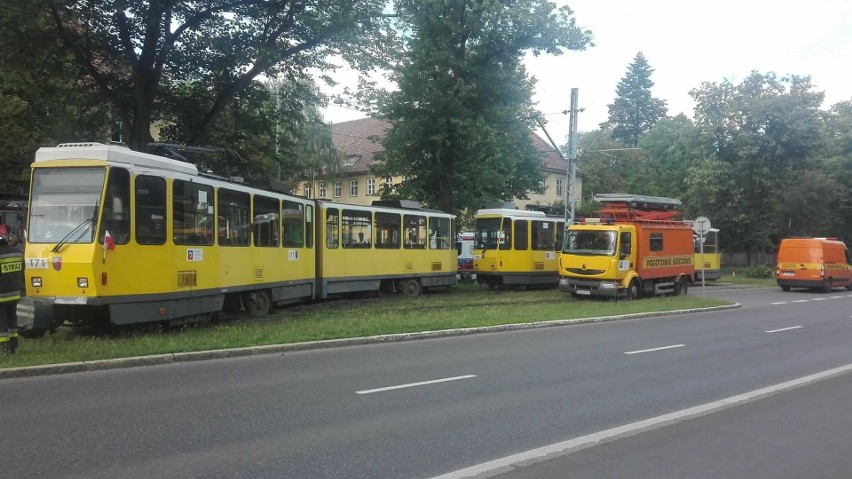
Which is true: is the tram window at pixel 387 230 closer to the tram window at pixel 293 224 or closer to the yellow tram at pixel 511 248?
the tram window at pixel 293 224

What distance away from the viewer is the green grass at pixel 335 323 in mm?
9883

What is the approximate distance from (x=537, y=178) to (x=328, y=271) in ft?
78.2

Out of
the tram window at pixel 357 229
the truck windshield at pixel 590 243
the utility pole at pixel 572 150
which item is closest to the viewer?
the tram window at pixel 357 229

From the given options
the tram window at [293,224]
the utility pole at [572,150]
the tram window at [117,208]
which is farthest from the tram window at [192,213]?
the utility pole at [572,150]

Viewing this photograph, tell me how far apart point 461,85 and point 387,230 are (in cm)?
659

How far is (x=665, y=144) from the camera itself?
71000 millimetres

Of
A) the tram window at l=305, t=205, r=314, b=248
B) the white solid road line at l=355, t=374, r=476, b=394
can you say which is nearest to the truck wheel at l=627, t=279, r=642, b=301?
the tram window at l=305, t=205, r=314, b=248

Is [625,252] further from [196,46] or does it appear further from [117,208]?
[117,208]

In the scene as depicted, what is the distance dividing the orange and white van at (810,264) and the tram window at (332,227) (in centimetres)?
2144

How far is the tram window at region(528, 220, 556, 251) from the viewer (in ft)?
85.9

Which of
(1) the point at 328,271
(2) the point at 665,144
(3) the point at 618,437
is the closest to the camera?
(3) the point at 618,437

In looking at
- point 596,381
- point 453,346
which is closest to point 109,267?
point 453,346

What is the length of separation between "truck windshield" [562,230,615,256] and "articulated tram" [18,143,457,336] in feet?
32.5

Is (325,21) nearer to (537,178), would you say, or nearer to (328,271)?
(328,271)
